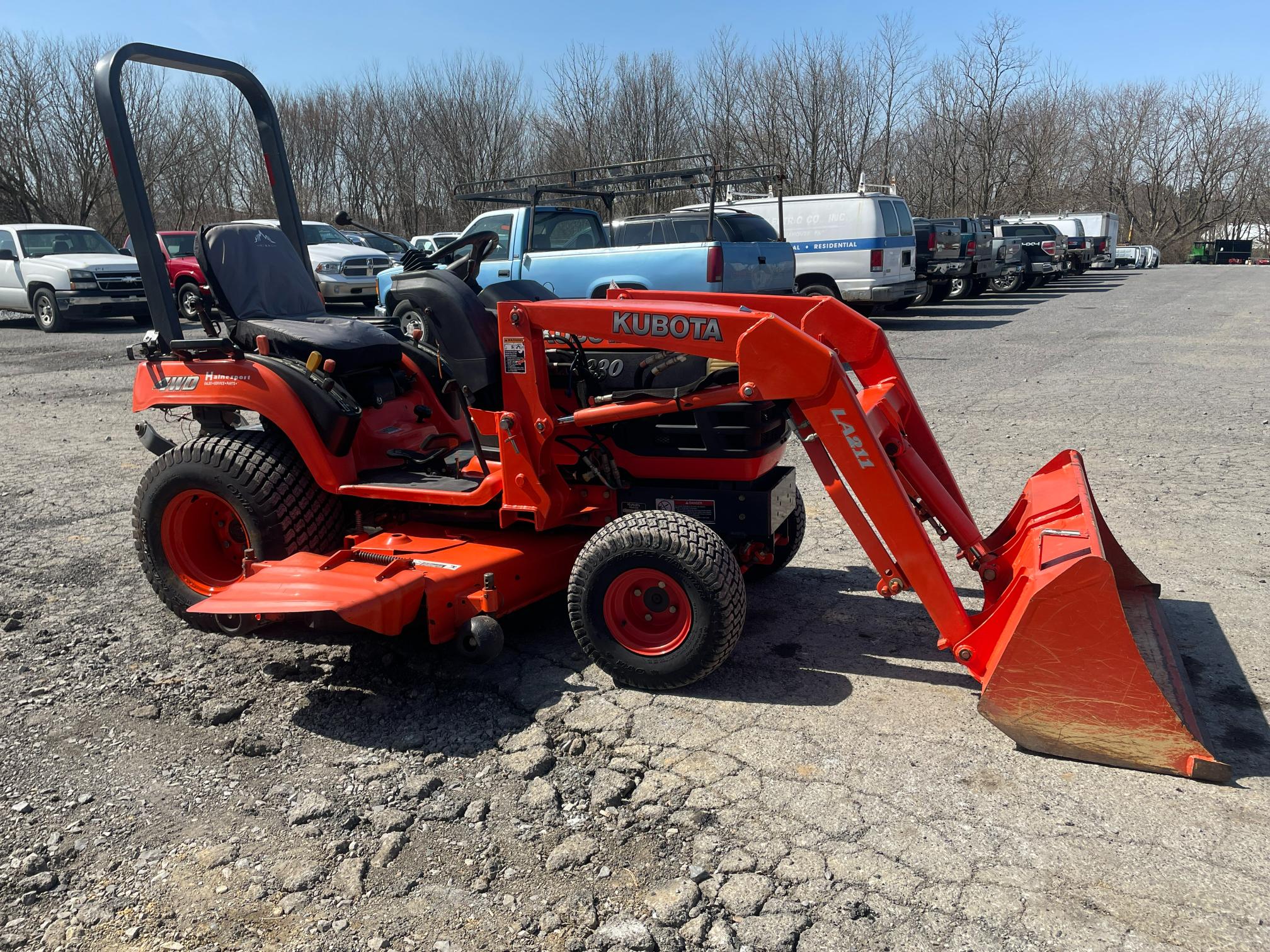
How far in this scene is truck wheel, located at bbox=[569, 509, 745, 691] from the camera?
359 centimetres

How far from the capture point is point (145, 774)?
3279mm

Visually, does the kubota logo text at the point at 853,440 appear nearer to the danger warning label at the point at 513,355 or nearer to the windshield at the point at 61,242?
the danger warning label at the point at 513,355

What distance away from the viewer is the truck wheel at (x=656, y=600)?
3.59 meters

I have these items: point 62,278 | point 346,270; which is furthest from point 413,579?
point 62,278

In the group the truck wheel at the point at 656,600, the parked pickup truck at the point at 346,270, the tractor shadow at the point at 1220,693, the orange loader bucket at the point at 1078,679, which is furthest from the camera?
the parked pickup truck at the point at 346,270

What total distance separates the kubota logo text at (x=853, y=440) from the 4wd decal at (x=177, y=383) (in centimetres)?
300

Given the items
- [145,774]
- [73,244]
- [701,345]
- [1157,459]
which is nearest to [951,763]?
[701,345]

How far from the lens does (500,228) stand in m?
12.3

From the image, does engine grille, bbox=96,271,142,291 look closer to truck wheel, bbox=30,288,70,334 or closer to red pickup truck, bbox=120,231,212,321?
red pickup truck, bbox=120,231,212,321

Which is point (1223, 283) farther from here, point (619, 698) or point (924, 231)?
point (619, 698)

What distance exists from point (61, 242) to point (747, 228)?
13237mm

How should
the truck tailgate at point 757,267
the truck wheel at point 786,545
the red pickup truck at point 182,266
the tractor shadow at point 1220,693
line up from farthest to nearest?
the red pickup truck at point 182,266 → the truck tailgate at point 757,267 → the truck wheel at point 786,545 → the tractor shadow at point 1220,693

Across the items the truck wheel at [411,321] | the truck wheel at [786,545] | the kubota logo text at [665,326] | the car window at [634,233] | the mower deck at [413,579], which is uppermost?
the car window at [634,233]

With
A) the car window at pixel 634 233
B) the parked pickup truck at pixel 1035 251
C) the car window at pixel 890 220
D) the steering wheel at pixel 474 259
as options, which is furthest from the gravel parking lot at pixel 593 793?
the parked pickup truck at pixel 1035 251
